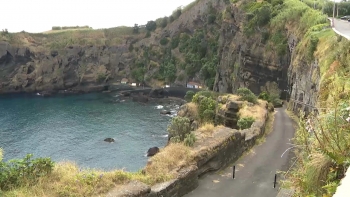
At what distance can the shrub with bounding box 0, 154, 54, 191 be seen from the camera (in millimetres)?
11484

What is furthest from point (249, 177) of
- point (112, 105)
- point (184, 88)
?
point (184, 88)

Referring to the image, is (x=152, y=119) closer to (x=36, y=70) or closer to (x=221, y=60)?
(x=221, y=60)

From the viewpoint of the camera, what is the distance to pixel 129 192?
1228cm

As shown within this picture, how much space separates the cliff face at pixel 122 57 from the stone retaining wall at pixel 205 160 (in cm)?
7091

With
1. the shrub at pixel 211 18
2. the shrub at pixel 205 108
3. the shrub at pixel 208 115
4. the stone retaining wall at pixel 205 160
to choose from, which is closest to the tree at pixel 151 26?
the shrub at pixel 211 18

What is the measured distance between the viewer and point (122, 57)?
12938 centimetres

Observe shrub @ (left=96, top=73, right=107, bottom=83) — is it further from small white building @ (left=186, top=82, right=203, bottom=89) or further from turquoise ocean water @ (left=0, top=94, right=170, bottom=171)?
small white building @ (left=186, top=82, right=203, bottom=89)

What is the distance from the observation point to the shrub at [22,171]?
11.5 m

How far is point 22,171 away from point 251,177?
11.9 meters

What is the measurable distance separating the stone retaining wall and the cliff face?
70.9 meters

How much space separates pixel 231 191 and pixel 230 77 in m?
63.0

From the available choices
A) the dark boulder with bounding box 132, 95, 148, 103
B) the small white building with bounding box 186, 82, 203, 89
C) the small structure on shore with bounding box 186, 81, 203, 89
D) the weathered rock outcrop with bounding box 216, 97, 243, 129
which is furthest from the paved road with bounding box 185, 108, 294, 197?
the small white building with bounding box 186, 82, 203, 89

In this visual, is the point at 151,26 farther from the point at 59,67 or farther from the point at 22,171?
the point at 22,171

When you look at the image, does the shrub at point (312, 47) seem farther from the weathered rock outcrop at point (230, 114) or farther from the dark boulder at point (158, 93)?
the dark boulder at point (158, 93)
